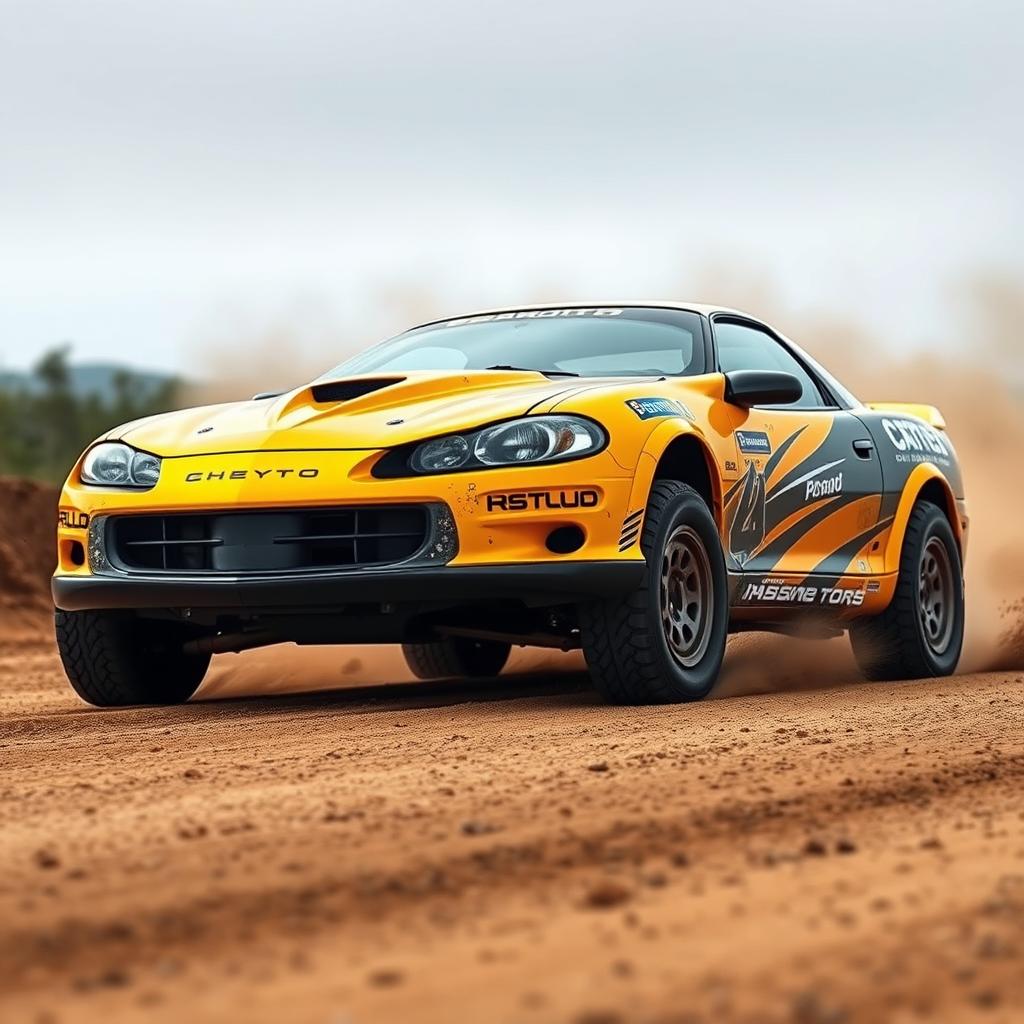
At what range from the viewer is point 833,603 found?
832 cm

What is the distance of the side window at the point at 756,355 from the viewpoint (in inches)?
320

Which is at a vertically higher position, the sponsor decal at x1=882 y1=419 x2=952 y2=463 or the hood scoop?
the hood scoop

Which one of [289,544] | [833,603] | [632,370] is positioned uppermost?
[632,370]

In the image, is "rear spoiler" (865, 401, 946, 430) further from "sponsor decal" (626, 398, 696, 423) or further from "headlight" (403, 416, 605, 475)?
"headlight" (403, 416, 605, 475)

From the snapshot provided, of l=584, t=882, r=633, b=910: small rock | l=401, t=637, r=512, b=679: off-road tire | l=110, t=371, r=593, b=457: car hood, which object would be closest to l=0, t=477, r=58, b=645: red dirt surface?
l=401, t=637, r=512, b=679: off-road tire

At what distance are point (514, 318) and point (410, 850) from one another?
4.77 metres

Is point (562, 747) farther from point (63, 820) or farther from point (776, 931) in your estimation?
point (776, 931)

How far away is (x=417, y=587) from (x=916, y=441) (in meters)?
3.62

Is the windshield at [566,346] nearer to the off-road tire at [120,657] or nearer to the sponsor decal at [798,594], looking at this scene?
the sponsor decal at [798,594]

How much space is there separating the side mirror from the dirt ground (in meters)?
1.59

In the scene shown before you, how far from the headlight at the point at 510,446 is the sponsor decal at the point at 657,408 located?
26 cm

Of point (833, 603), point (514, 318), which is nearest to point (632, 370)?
point (514, 318)

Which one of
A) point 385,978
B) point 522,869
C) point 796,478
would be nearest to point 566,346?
point 796,478

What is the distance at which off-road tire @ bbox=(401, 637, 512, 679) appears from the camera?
967 centimetres
